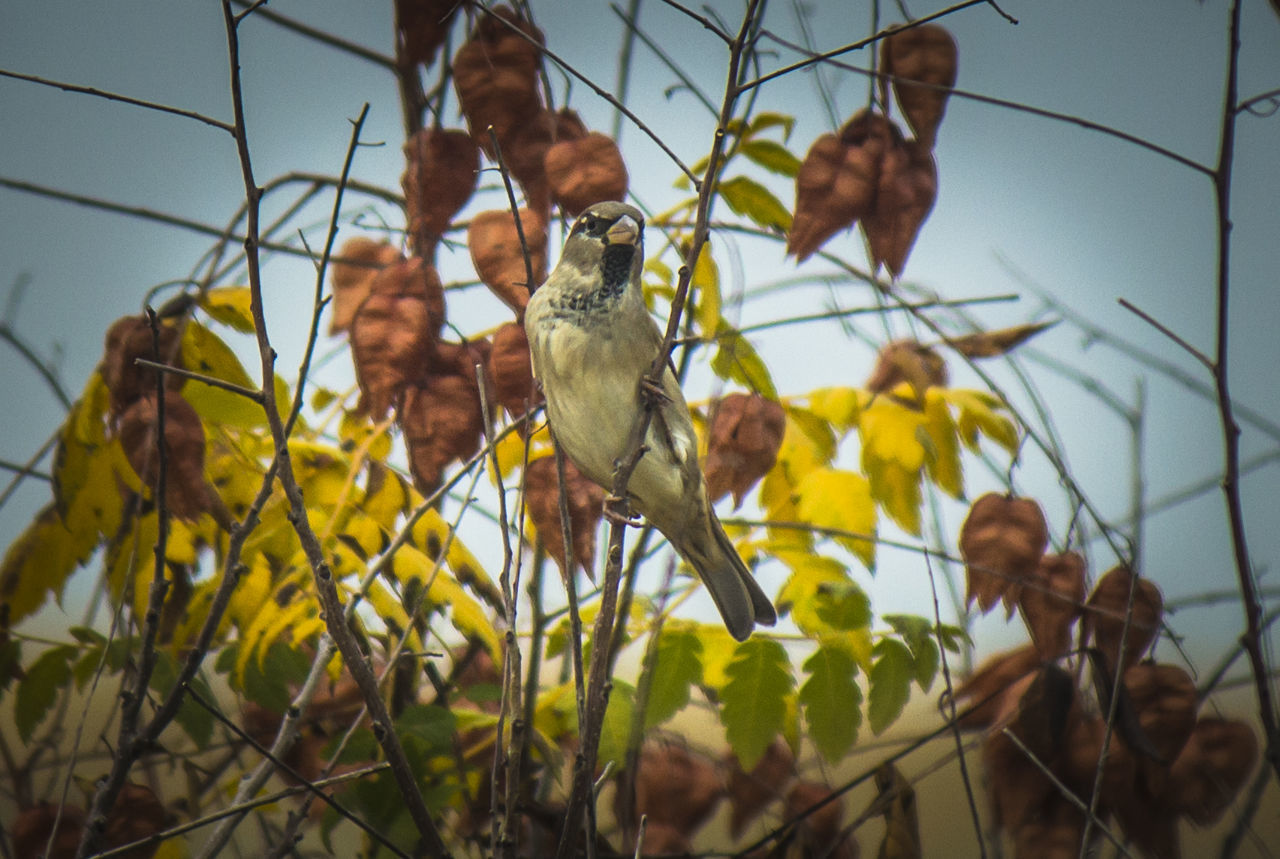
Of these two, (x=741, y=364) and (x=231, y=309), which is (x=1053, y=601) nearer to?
(x=741, y=364)

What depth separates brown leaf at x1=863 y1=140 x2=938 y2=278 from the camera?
1.75 metres

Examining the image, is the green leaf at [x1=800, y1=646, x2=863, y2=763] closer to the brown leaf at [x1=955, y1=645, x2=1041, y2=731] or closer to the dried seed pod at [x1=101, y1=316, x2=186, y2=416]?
the brown leaf at [x1=955, y1=645, x2=1041, y2=731]

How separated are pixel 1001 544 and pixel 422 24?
139 centimetres

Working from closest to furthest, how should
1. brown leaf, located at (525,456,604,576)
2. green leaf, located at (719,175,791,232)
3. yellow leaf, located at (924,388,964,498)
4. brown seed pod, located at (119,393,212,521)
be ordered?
brown seed pod, located at (119,393,212,521), brown leaf, located at (525,456,604,576), green leaf, located at (719,175,791,232), yellow leaf, located at (924,388,964,498)

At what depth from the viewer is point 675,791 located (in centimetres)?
211

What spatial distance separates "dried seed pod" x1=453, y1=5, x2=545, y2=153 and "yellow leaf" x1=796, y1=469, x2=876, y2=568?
0.88 meters

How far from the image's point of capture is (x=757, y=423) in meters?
1.83

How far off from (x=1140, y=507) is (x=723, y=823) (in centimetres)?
123

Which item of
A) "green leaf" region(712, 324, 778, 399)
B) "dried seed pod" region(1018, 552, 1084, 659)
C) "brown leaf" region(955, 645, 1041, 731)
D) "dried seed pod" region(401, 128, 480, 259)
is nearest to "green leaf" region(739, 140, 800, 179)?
"green leaf" region(712, 324, 778, 399)

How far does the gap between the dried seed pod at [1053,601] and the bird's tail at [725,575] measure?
1.61 ft

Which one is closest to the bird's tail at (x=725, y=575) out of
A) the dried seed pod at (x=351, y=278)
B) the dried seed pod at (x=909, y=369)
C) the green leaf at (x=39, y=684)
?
the dried seed pod at (x=909, y=369)

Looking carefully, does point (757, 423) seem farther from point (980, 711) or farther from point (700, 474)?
point (980, 711)

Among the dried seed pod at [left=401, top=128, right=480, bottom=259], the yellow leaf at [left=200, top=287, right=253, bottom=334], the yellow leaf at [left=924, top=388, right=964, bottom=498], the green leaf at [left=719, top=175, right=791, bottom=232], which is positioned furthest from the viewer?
the yellow leaf at [left=924, top=388, right=964, bottom=498]

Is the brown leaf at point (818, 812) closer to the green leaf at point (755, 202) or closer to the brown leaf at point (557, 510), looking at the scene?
the brown leaf at point (557, 510)
